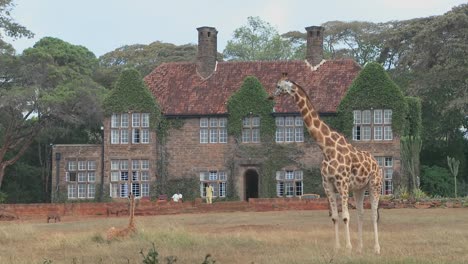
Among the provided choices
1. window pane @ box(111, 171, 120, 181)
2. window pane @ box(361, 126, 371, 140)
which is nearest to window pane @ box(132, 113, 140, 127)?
window pane @ box(111, 171, 120, 181)

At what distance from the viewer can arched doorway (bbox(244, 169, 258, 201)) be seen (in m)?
45.7

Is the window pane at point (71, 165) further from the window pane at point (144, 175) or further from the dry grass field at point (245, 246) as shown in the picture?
the dry grass field at point (245, 246)

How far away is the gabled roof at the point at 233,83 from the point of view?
4456cm

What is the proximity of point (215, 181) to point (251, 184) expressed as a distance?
8.57 ft

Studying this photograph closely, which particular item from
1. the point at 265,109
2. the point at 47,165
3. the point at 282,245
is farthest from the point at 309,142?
the point at 282,245

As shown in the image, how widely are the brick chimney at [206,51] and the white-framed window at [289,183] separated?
8052 millimetres

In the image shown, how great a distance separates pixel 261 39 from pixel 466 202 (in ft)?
127

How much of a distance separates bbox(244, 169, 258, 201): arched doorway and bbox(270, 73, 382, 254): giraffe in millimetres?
26679

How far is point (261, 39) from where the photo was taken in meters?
70.9

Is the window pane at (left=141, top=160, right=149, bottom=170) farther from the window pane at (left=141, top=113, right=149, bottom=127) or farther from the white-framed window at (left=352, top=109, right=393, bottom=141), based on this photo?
the white-framed window at (left=352, top=109, right=393, bottom=141)

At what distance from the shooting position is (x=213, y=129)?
4512cm

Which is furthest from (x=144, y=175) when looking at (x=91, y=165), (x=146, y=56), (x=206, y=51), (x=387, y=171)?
(x=146, y=56)

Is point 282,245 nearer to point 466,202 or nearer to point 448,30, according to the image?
point 466,202

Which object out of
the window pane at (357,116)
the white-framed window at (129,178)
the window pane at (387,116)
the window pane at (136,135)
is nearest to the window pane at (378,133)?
the window pane at (387,116)
